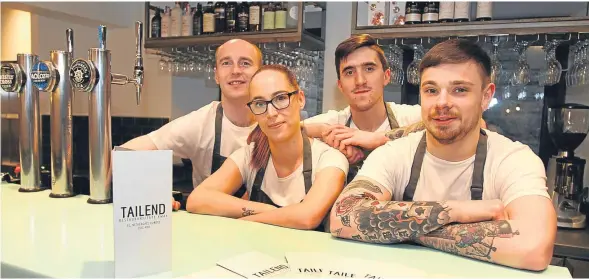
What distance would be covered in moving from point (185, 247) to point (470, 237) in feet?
2.41

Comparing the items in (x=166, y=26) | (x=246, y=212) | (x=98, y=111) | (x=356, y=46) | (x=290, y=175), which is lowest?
(x=246, y=212)

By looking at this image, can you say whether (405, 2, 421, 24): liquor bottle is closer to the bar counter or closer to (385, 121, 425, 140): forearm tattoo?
(385, 121, 425, 140): forearm tattoo

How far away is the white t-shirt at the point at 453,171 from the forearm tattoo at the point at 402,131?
91 mm

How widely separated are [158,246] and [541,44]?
225 cm

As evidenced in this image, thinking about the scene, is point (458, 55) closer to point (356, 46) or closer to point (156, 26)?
point (356, 46)

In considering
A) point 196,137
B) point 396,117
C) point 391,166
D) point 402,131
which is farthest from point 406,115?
point 196,137

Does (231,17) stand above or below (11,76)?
above

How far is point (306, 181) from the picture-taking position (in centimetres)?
171

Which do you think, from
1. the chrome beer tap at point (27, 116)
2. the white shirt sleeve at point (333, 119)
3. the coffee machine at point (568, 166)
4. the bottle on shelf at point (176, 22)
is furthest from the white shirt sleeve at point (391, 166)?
the bottle on shelf at point (176, 22)

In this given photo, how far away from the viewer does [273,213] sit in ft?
5.11

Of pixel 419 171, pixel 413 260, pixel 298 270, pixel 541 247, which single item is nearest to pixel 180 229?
pixel 298 270

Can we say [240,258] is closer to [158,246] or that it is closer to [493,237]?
[158,246]

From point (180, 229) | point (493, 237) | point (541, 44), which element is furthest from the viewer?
point (541, 44)

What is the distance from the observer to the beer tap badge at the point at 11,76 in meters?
1.86
